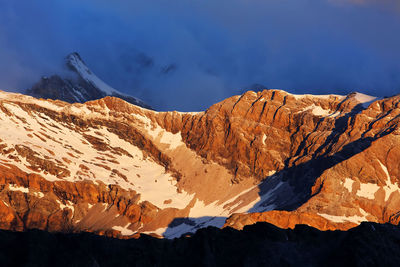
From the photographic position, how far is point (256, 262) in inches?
2494

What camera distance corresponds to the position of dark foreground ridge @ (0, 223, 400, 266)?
193 feet

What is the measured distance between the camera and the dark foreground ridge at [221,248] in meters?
58.8

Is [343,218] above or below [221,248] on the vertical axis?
above

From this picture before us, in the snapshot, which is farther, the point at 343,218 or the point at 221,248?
the point at 343,218

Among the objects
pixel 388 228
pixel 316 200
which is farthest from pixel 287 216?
pixel 388 228

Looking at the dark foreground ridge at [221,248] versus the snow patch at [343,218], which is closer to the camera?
the dark foreground ridge at [221,248]

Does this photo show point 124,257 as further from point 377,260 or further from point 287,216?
point 287,216

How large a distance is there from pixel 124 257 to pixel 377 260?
25.7 m

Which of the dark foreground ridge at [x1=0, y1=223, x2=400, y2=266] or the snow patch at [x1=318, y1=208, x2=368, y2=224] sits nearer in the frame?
the dark foreground ridge at [x1=0, y1=223, x2=400, y2=266]

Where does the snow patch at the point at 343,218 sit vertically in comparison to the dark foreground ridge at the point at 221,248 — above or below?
above

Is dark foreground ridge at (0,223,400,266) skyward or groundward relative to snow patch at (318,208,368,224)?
groundward

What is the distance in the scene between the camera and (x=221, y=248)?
222 feet

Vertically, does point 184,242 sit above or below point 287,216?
below

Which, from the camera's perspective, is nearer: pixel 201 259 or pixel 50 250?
pixel 50 250
